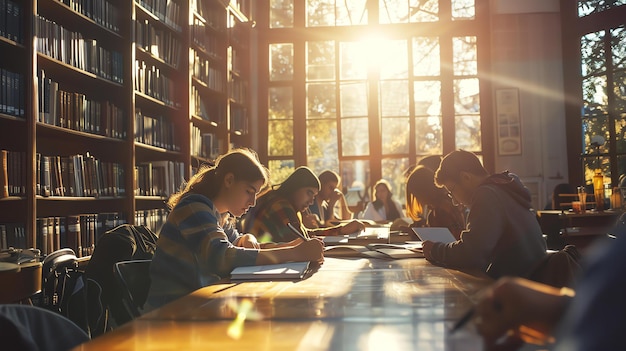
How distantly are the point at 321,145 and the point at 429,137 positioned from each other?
4.76 feet

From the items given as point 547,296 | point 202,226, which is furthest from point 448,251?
point 547,296

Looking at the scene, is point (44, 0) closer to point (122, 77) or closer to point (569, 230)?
point (122, 77)

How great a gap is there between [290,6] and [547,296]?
25.5 ft

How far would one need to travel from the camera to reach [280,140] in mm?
7941

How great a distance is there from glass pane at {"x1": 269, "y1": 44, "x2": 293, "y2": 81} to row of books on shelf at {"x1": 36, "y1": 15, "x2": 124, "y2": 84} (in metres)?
3.85

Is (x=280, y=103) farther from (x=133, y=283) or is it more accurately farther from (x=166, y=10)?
(x=133, y=283)

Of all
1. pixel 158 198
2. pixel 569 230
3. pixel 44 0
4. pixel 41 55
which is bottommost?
pixel 569 230

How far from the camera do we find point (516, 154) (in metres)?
7.59

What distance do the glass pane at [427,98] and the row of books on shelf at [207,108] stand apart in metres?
2.63

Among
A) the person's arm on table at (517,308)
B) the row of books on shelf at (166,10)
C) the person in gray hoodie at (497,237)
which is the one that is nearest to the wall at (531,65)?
the row of books on shelf at (166,10)

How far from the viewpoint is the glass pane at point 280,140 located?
312 inches

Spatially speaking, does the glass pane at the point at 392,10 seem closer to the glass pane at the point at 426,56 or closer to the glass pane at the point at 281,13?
the glass pane at the point at 426,56

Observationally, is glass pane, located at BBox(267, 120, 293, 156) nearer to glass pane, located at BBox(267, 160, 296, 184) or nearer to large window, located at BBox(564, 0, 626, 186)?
glass pane, located at BBox(267, 160, 296, 184)

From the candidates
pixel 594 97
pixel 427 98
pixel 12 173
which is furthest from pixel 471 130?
pixel 12 173
